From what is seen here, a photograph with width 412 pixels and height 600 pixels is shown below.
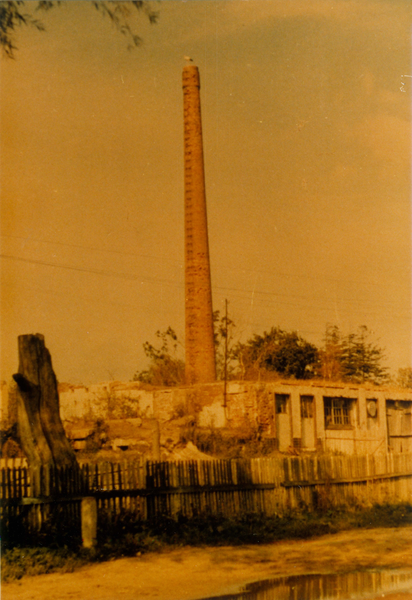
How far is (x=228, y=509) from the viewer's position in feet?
43.2

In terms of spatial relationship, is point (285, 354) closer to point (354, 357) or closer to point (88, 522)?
point (354, 357)

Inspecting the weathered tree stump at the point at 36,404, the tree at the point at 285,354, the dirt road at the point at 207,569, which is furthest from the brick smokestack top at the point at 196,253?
the weathered tree stump at the point at 36,404

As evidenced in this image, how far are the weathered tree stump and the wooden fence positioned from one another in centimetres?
32

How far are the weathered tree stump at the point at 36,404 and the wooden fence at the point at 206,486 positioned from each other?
1.04 feet

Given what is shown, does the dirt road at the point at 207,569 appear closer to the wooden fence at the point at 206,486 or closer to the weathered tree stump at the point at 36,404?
the wooden fence at the point at 206,486

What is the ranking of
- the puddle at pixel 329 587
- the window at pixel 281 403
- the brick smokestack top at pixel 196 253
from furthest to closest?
the brick smokestack top at pixel 196 253
the window at pixel 281 403
the puddle at pixel 329 587

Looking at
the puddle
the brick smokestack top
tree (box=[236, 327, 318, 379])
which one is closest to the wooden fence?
the puddle

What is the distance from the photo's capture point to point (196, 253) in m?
35.4

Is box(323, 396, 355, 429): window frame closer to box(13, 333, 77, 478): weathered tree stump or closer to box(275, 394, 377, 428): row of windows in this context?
box(275, 394, 377, 428): row of windows

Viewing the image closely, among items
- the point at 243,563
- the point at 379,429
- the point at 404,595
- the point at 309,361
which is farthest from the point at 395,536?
the point at 309,361

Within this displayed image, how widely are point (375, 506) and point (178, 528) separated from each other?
6.31 meters

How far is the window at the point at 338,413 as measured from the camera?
2922cm

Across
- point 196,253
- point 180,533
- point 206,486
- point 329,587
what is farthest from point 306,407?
point 329,587

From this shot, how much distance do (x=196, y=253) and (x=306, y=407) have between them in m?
10.7
